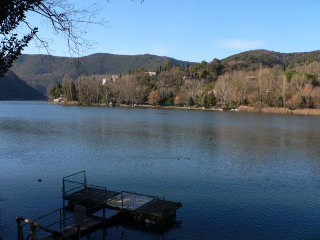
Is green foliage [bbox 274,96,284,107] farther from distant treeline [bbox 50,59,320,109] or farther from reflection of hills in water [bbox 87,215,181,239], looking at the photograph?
reflection of hills in water [bbox 87,215,181,239]

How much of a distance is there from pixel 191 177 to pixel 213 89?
3787 inches

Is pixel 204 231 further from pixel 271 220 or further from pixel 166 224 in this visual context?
pixel 271 220

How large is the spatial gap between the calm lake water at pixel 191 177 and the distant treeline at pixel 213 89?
47.8 meters

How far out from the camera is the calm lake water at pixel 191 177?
14.5m

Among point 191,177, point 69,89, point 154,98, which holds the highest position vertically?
point 69,89

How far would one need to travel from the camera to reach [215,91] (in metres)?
110

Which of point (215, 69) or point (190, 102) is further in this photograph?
point (215, 69)

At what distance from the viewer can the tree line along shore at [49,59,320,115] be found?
91375 mm

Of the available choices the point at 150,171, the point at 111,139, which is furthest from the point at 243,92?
the point at 150,171

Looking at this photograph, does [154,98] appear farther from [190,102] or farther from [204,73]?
[204,73]

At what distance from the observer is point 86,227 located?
13625 millimetres

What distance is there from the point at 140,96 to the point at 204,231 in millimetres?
114057

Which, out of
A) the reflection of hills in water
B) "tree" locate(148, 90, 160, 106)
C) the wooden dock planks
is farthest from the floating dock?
"tree" locate(148, 90, 160, 106)

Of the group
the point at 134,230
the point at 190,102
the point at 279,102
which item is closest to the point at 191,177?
the point at 134,230
